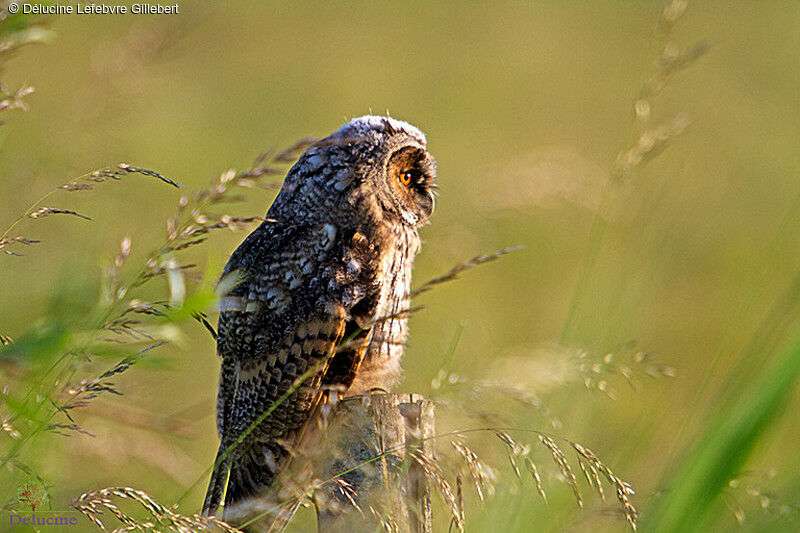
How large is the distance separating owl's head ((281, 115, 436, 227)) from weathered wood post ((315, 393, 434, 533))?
919 millimetres

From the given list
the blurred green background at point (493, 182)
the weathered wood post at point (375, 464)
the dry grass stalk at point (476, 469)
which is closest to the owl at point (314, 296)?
the blurred green background at point (493, 182)

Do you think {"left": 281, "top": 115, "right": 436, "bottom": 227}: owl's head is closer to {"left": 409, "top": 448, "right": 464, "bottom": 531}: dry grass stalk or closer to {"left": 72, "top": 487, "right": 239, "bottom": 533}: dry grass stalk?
{"left": 409, "top": 448, "right": 464, "bottom": 531}: dry grass stalk

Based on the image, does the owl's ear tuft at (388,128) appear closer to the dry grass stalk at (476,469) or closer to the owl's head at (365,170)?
the owl's head at (365,170)

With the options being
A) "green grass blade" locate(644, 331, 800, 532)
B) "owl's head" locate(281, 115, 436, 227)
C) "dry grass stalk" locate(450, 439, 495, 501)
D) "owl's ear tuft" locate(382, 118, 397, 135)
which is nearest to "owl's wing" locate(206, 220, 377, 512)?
"owl's head" locate(281, 115, 436, 227)

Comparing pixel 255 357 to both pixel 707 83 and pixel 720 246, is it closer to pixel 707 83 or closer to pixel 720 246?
pixel 720 246

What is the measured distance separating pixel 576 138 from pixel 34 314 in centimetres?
1108

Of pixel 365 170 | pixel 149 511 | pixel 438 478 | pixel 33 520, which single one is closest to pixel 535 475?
pixel 438 478

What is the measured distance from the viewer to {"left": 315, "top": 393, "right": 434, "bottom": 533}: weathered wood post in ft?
6.42

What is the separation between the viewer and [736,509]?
1615 mm

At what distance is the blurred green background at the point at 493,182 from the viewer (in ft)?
6.78

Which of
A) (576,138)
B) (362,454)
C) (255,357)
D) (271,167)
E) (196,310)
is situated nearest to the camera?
(196,310)

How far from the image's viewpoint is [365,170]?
2939 millimetres

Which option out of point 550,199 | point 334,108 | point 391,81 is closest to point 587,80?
point 391,81

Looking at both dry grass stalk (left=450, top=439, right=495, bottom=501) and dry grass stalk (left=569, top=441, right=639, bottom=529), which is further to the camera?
dry grass stalk (left=450, top=439, right=495, bottom=501)
